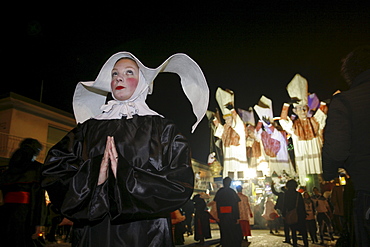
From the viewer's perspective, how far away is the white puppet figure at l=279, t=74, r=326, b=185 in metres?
→ 18.0

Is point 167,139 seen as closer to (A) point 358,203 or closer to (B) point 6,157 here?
(A) point 358,203

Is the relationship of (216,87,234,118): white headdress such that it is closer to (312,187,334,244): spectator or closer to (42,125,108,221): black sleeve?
(312,187,334,244): spectator

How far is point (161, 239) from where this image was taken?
6.70 feet

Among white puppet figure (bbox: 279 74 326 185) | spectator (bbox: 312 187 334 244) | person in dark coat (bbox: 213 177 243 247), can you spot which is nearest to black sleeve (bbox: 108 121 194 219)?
person in dark coat (bbox: 213 177 243 247)

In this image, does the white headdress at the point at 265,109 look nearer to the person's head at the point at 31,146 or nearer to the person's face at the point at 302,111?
the person's face at the point at 302,111

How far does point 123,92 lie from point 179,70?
0.55m

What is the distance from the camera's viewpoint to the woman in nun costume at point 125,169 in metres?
1.88

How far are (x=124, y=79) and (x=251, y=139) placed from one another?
71.3 ft

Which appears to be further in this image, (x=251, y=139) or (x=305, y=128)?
(x=251, y=139)

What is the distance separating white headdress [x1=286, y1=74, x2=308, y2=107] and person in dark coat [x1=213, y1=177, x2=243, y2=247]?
10.9 meters

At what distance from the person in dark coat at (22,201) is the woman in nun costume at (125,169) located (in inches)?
116

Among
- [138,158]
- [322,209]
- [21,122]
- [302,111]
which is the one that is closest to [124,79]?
[138,158]

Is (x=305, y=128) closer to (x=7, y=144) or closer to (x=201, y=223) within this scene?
(x=201, y=223)

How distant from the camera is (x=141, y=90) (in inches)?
106
